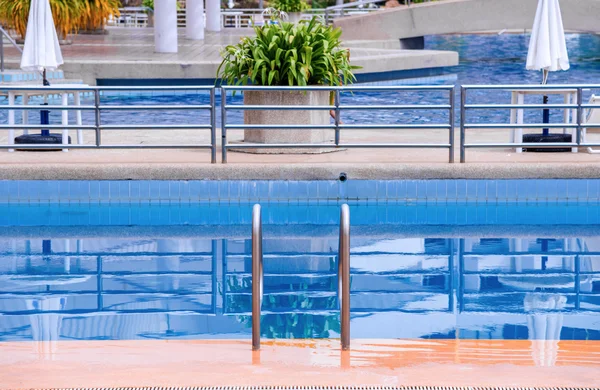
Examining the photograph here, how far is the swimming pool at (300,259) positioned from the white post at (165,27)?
12.1 meters

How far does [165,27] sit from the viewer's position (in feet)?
70.5

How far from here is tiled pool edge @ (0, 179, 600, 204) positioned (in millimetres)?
9734

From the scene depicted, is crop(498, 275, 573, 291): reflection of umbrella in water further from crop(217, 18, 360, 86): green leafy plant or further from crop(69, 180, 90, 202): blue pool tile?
crop(69, 180, 90, 202): blue pool tile

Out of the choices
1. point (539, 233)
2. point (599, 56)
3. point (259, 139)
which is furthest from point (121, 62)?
point (599, 56)

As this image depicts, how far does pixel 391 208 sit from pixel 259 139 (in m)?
1.72

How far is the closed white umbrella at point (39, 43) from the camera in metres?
10.7

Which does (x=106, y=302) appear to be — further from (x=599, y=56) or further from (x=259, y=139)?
(x=599, y=56)

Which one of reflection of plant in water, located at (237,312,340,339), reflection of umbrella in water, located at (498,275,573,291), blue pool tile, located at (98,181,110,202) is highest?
blue pool tile, located at (98,181,110,202)

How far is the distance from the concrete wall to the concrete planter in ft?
69.5

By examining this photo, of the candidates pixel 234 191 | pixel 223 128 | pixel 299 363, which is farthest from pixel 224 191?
pixel 299 363

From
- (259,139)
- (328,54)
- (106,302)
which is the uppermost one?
(328,54)

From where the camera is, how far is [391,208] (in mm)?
9750

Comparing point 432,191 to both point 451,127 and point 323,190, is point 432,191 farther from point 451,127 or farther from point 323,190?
point 323,190

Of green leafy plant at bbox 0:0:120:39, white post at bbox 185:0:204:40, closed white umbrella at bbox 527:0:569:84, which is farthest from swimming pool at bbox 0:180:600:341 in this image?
white post at bbox 185:0:204:40
